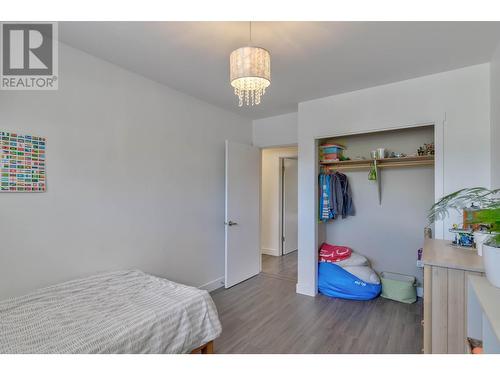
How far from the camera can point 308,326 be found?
243 centimetres

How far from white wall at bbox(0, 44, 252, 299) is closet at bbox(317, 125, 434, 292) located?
1.67 metres

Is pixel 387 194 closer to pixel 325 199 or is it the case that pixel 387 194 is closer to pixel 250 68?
pixel 325 199

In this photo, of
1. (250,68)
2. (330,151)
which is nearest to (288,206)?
(330,151)

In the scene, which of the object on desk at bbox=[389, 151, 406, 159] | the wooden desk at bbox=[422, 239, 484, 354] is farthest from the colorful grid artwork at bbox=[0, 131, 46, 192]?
the object on desk at bbox=[389, 151, 406, 159]

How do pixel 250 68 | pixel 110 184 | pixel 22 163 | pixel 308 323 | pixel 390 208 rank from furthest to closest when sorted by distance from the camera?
pixel 390 208, pixel 308 323, pixel 110 184, pixel 22 163, pixel 250 68

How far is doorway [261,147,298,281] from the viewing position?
503cm

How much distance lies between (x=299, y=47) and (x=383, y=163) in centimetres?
196

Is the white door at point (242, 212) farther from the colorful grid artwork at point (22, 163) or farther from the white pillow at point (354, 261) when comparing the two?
the colorful grid artwork at point (22, 163)

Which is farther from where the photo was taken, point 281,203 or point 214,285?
point 281,203

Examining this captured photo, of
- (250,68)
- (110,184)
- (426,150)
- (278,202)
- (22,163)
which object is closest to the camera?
(250,68)

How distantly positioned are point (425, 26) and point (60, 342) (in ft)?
9.55

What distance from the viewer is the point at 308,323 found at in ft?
8.14
